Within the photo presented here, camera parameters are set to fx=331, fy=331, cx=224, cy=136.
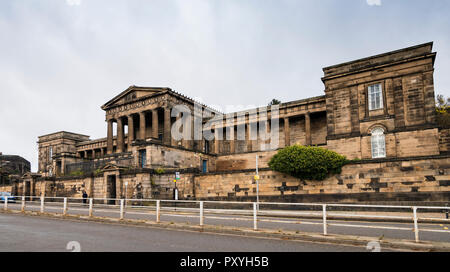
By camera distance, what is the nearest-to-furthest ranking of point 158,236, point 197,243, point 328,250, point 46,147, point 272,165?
point 328,250 < point 197,243 < point 158,236 < point 272,165 < point 46,147

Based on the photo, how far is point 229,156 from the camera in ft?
137

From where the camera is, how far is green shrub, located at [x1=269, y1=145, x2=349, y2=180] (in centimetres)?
2395

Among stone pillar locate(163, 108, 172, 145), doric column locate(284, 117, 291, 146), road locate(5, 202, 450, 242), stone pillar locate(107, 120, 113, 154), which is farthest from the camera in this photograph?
stone pillar locate(107, 120, 113, 154)

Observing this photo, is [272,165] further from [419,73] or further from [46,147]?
[46,147]

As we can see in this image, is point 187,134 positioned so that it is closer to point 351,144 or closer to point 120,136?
point 120,136

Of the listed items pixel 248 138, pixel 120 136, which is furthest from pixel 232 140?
pixel 120 136

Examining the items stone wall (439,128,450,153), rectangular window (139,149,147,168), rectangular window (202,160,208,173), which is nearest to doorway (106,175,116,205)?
rectangular window (139,149,147,168)

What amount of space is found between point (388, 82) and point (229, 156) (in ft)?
66.6

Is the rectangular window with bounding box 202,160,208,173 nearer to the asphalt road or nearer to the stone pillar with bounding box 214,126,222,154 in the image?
the stone pillar with bounding box 214,126,222,154

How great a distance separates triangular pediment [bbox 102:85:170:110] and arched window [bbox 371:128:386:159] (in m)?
26.4

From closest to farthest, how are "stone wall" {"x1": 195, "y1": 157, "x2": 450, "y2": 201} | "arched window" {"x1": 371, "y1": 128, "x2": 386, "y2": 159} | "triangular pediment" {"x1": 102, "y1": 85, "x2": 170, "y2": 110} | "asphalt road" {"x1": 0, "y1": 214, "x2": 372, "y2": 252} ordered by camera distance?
1. "asphalt road" {"x1": 0, "y1": 214, "x2": 372, "y2": 252}
2. "stone wall" {"x1": 195, "y1": 157, "x2": 450, "y2": 201}
3. "arched window" {"x1": 371, "y1": 128, "x2": 386, "y2": 159}
4. "triangular pediment" {"x1": 102, "y1": 85, "x2": 170, "y2": 110}

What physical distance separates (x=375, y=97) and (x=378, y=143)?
4.13 meters

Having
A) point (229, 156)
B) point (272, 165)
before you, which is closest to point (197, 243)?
point (272, 165)

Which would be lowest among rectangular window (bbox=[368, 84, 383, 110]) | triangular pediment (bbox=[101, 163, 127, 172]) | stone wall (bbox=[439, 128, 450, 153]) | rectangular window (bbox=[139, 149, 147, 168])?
triangular pediment (bbox=[101, 163, 127, 172])
